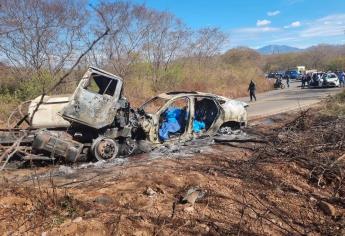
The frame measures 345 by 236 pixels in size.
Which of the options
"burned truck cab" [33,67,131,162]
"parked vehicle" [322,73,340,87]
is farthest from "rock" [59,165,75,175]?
"parked vehicle" [322,73,340,87]

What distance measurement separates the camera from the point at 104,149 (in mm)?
8742

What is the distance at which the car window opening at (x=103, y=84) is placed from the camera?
29.8ft

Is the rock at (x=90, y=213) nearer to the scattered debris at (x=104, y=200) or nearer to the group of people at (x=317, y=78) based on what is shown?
the scattered debris at (x=104, y=200)

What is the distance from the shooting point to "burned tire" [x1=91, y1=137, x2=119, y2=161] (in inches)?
340

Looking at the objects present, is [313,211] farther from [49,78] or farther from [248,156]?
[49,78]

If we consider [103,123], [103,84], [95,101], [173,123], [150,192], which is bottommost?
[150,192]

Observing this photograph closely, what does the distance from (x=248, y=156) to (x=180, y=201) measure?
309 centimetres

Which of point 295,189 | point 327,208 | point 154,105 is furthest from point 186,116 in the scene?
point 327,208

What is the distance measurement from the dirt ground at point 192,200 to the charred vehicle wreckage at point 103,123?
1.47 ft

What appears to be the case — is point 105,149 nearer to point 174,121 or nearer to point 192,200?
point 174,121

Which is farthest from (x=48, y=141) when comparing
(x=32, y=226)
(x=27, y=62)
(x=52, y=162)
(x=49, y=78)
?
(x=27, y=62)

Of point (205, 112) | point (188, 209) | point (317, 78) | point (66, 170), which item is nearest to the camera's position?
point (188, 209)

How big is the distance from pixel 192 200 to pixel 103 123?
361cm

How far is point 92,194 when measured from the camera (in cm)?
598
